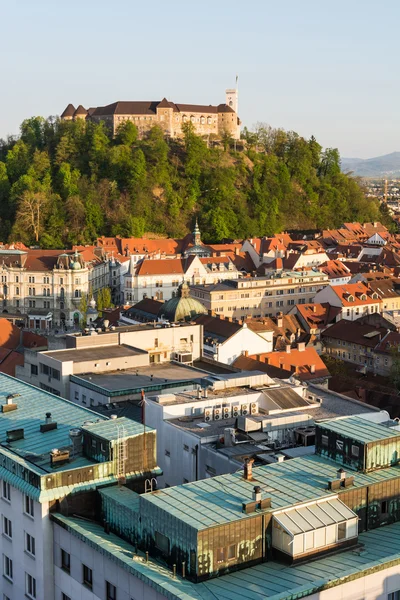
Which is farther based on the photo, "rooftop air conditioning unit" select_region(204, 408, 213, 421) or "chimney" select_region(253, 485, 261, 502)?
"rooftop air conditioning unit" select_region(204, 408, 213, 421)

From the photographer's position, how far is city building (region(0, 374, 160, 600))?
14.7 meters

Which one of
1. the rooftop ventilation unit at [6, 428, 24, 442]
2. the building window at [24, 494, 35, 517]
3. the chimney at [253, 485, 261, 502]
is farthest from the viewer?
the rooftop ventilation unit at [6, 428, 24, 442]

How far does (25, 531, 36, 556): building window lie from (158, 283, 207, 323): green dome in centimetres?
2474

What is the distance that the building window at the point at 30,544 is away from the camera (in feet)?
49.2

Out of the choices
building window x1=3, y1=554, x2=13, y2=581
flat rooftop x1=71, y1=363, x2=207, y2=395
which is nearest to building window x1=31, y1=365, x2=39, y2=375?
flat rooftop x1=71, y1=363, x2=207, y2=395

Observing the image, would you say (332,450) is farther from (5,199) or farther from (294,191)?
(294,191)

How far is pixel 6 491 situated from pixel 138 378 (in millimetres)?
11500

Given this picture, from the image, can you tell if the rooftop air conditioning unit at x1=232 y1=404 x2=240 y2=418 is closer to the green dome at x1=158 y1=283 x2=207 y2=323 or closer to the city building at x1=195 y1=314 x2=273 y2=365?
the city building at x1=195 y1=314 x2=273 y2=365

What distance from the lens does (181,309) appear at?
40.3 metres

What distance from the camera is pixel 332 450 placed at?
52.1ft

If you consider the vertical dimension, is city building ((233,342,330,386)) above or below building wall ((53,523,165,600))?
below

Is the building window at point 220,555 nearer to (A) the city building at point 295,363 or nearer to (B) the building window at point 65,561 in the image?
(B) the building window at point 65,561

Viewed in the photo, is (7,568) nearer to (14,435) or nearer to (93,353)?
(14,435)

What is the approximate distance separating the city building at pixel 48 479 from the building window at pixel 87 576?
584 millimetres
